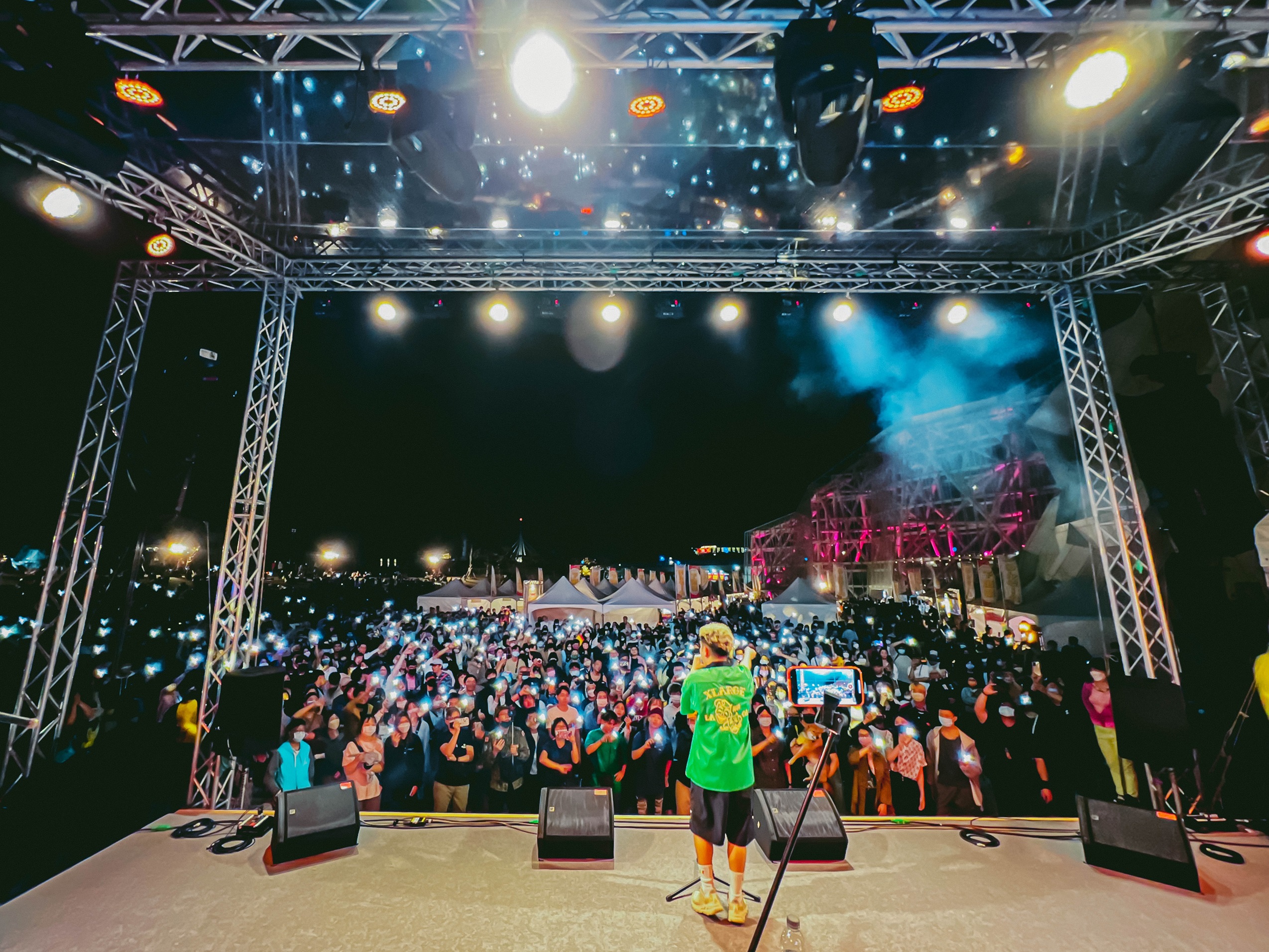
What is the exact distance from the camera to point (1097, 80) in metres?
3.54

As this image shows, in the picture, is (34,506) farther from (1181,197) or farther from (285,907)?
(1181,197)

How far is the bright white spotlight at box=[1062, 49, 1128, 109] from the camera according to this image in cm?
346

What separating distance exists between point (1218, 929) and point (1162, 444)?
8444 millimetres

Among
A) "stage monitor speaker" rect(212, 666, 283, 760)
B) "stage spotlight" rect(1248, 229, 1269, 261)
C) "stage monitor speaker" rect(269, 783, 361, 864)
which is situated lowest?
"stage monitor speaker" rect(269, 783, 361, 864)

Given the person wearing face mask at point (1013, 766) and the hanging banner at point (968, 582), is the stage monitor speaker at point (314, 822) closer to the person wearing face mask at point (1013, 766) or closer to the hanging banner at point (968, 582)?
the person wearing face mask at point (1013, 766)

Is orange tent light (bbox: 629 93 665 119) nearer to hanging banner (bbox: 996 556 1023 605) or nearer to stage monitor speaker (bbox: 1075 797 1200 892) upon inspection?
stage monitor speaker (bbox: 1075 797 1200 892)

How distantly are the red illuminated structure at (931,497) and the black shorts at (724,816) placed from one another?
76.4 feet

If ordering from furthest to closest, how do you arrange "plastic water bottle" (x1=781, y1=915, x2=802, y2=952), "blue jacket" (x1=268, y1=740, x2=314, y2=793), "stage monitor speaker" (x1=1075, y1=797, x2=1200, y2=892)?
"blue jacket" (x1=268, y1=740, x2=314, y2=793) < "stage monitor speaker" (x1=1075, y1=797, x2=1200, y2=892) < "plastic water bottle" (x1=781, y1=915, x2=802, y2=952)

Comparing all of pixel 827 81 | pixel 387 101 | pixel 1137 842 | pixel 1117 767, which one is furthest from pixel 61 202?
pixel 1117 767

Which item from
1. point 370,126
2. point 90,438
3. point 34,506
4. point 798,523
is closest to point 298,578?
point 34,506

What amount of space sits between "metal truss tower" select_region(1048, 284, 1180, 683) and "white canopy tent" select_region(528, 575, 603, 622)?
1334 centimetres

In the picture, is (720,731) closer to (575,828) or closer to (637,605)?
(575,828)

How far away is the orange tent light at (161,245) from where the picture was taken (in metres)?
6.02

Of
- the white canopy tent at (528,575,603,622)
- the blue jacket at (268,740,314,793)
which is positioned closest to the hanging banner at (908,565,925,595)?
the white canopy tent at (528,575,603,622)
